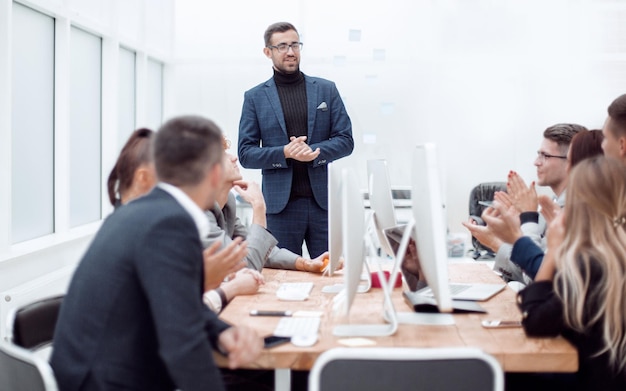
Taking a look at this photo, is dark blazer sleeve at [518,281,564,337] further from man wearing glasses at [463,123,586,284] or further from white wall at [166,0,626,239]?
white wall at [166,0,626,239]

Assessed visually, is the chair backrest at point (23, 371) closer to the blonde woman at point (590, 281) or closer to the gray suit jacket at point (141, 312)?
the gray suit jacket at point (141, 312)

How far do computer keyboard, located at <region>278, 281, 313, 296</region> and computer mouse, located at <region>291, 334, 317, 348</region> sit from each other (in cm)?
54

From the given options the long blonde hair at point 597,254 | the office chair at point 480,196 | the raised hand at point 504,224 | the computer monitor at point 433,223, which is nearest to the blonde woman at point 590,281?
the long blonde hair at point 597,254

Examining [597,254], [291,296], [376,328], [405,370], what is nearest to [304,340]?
[376,328]

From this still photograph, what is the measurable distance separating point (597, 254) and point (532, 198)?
0.82m

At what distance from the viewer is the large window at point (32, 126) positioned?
386 centimetres

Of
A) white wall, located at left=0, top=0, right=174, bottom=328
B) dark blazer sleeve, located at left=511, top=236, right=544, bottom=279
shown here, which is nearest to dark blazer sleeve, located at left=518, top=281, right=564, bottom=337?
dark blazer sleeve, located at left=511, top=236, right=544, bottom=279

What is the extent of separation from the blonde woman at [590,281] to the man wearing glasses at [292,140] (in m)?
1.82

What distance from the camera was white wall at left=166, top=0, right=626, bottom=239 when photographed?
609 cm

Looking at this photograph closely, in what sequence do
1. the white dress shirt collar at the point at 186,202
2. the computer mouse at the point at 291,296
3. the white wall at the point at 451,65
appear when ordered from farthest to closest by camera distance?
the white wall at the point at 451,65 → the computer mouse at the point at 291,296 → the white dress shirt collar at the point at 186,202

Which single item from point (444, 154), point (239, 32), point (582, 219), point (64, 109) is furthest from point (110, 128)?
point (582, 219)

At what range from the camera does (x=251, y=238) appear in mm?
2621

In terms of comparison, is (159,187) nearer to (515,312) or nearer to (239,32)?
(515,312)

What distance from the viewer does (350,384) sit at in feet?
4.57
